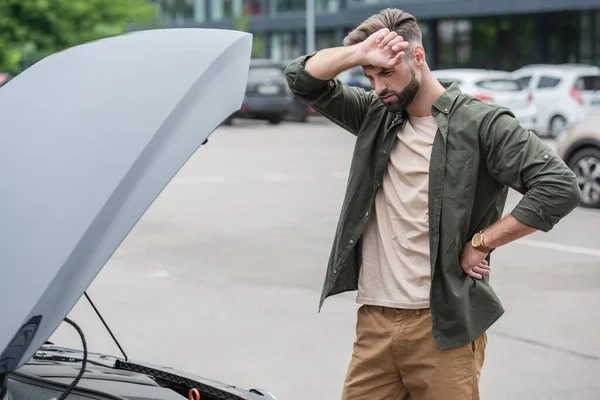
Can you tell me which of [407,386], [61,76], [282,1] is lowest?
[282,1]

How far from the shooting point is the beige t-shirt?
3068 mm

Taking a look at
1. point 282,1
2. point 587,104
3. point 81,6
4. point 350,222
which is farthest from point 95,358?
point 282,1

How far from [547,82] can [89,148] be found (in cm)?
2131

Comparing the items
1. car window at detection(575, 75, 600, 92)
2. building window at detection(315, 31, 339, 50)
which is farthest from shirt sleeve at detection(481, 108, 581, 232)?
building window at detection(315, 31, 339, 50)

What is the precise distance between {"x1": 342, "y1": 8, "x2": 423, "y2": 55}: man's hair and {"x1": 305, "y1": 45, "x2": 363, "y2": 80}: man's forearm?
44 millimetres

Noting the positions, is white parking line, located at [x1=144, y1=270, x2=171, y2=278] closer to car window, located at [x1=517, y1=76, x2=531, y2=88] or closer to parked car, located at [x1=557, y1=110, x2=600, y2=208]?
parked car, located at [x1=557, y1=110, x2=600, y2=208]

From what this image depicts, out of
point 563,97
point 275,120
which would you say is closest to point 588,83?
point 563,97

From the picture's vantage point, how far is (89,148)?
2049 millimetres

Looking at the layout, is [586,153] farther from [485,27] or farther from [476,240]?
[485,27]

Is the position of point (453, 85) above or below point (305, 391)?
→ above

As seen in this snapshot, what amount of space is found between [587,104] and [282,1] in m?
32.0

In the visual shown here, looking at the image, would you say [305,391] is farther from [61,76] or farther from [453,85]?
[61,76]

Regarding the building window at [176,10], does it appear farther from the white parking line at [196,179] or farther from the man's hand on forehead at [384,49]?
the man's hand on forehead at [384,49]

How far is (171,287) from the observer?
7852 mm
